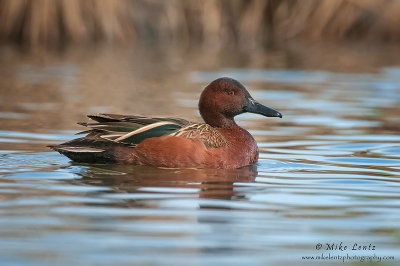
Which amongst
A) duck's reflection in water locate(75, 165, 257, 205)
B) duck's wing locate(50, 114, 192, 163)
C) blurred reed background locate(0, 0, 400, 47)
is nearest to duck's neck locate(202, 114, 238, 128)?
duck's reflection in water locate(75, 165, 257, 205)

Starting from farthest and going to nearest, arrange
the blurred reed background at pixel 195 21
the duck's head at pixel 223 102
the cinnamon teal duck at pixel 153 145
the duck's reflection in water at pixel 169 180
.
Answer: the blurred reed background at pixel 195 21 → the duck's head at pixel 223 102 → the cinnamon teal duck at pixel 153 145 → the duck's reflection in water at pixel 169 180

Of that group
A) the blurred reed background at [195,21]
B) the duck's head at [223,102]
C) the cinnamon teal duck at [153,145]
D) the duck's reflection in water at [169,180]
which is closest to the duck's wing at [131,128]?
the cinnamon teal duck at [153,145]

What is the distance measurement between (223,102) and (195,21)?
12.1m

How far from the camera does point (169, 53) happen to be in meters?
19.5

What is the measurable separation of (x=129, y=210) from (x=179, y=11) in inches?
559

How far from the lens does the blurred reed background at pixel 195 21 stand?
17344 mm

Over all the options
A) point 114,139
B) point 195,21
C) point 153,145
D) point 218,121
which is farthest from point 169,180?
point 195,21

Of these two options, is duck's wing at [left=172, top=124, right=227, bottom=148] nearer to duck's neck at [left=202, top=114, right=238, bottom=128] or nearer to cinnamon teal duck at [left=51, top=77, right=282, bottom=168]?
cinnamon teal duck at [left=51, top=77, right=282, bottom=168]

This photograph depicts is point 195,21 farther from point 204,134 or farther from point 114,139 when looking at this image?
point 114,139

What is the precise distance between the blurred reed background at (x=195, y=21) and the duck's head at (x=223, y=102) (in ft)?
31.4

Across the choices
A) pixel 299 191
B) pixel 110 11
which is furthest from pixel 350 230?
pixel 110 11

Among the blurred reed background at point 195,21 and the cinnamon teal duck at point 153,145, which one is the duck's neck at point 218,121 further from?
the blurred reed background at point 195,21

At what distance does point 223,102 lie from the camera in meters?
7.64

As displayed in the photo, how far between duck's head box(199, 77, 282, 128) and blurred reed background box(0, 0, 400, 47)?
31.4 feet
